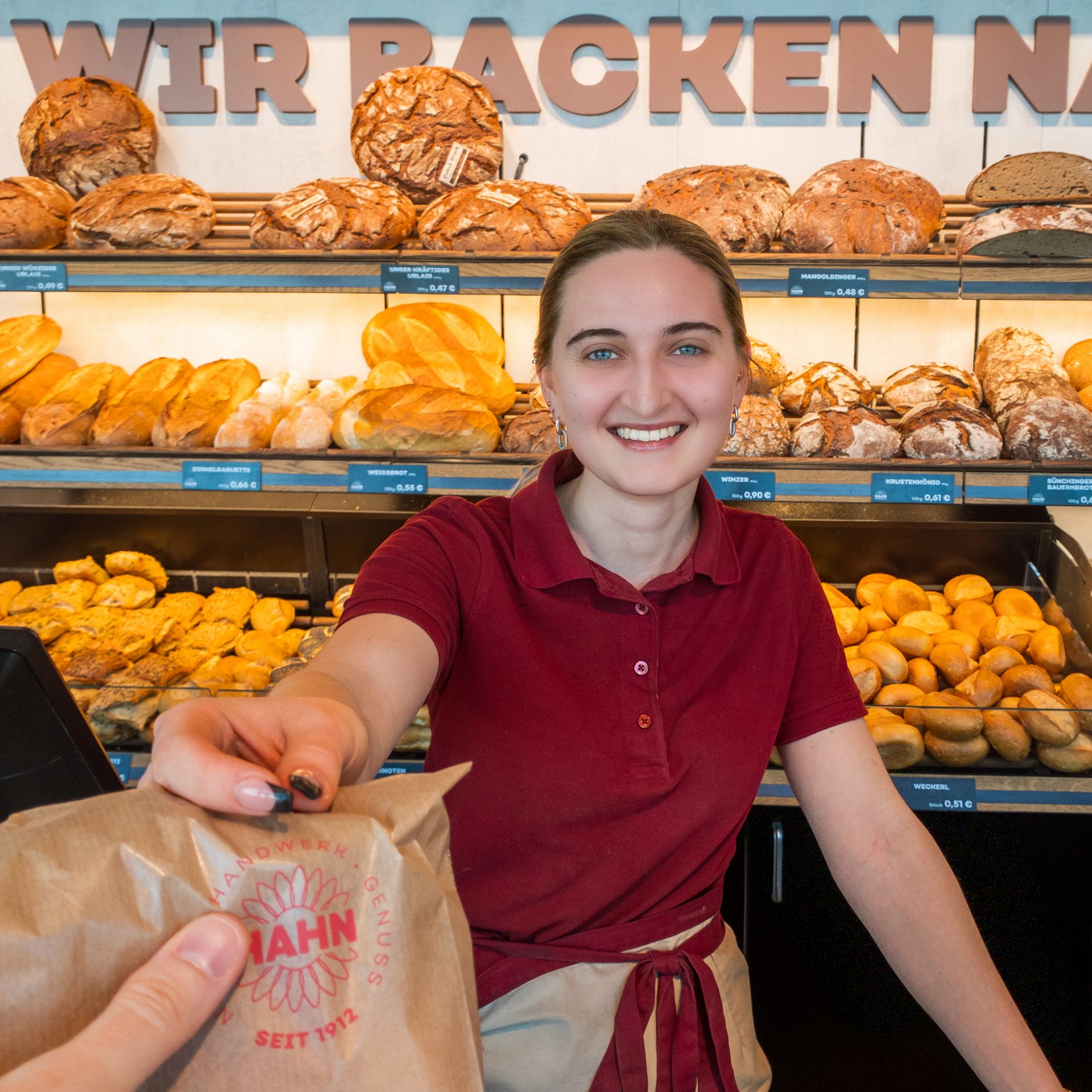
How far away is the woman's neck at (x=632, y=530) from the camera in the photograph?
3.84ft

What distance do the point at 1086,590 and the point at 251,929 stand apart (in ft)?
6.86

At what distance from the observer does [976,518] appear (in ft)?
7.75

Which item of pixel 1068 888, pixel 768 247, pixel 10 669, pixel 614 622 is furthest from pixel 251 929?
pixel 768 247

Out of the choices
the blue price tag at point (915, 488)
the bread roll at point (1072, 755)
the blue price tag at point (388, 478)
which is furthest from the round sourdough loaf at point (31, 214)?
the bread roll at point (1072, 755)

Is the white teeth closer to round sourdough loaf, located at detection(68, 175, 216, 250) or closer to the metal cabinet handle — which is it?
the metal cabinet handle

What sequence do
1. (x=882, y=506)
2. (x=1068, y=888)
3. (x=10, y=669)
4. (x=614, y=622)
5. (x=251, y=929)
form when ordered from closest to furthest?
(x=251, y=929)
(x=10, y=669)
(x=614, y=622)
(x=1068, y=888)
(x=882, y=506)

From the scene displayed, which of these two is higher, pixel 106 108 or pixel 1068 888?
pixel 106 108

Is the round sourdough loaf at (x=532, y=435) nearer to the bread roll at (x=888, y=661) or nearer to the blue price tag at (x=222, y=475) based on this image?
the blue price tag at (x=222, y=475)

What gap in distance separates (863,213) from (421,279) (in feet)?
3.25

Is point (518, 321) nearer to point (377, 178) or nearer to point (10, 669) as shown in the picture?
point (377, 178)

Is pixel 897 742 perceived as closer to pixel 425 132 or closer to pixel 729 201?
pixel 729 201

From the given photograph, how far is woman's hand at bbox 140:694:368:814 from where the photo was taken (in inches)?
20.9

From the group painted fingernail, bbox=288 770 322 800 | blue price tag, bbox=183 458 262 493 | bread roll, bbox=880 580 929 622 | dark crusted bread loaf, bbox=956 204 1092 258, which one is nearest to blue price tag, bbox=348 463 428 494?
blue price tag, bbox=183 458 262 493

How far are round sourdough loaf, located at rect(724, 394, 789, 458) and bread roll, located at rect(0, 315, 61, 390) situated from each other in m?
Result: 1.78
